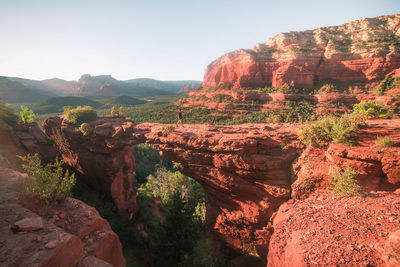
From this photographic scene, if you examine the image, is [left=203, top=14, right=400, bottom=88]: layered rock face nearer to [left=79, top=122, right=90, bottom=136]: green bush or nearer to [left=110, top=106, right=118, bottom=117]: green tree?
Result: [left=110, top=106, right=118, bottom=117]: green tree

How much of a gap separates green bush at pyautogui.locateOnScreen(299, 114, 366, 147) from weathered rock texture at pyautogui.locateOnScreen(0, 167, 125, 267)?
9243 mm

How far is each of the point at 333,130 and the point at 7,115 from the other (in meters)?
21.6

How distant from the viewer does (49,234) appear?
340 cm

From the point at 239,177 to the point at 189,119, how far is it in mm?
31614

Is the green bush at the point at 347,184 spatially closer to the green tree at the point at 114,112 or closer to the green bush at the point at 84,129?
the green bush at the point at 84,129

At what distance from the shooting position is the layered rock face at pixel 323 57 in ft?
121

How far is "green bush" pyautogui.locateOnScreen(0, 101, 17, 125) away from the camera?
39.4 feet

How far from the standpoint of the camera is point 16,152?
1127cm

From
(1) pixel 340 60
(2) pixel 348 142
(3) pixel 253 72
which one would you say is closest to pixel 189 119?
(3) pixel 253 72

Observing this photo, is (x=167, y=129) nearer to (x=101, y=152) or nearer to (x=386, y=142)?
(x=101, y=152)

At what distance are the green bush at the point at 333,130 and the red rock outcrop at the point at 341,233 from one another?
2.48 meters

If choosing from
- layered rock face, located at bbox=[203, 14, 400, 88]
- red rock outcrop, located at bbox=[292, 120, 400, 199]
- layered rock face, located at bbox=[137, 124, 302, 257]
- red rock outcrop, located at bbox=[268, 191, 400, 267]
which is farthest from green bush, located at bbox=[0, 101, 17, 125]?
layered rock face, located at bbox=[203, 14, 400, 88]

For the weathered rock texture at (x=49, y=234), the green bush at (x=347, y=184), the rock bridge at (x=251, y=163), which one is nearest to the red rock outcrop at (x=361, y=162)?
the rock bridge at (x=251, y=163)

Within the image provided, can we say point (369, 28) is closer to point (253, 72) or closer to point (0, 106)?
point (253, 72)
